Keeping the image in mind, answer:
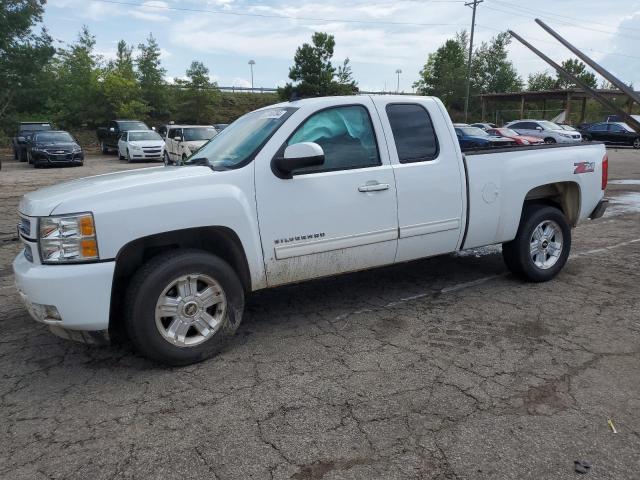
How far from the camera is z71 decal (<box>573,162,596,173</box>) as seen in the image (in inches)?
213

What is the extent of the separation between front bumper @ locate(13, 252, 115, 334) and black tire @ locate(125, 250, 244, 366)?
184mm

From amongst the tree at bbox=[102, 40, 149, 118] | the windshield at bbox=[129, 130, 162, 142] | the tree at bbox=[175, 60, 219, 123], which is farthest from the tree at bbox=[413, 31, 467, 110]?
the windshield at bbox=[129, 130, 162, 142]

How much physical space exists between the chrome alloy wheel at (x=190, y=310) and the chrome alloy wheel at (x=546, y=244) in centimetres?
334

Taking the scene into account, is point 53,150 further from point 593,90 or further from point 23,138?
point 593,90

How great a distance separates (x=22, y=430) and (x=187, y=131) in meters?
17.1

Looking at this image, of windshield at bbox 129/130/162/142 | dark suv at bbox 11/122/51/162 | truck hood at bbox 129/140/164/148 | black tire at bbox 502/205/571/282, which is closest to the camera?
black tire at bbox 502/205/571/282

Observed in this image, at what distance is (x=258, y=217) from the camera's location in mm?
3781

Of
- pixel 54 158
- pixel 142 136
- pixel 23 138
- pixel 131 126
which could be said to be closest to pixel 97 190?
pixel 54 158

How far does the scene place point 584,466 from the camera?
255 centimetres

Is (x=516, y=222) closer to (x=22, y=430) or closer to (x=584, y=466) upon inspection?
(x=584, y=466)

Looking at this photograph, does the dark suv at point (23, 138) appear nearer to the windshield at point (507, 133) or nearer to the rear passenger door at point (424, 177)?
the windshield at point (507, 133)

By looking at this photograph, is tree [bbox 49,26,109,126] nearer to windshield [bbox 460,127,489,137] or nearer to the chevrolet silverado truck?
the chevrolet silverado truck

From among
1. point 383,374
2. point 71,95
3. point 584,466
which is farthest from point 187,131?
point 71,95

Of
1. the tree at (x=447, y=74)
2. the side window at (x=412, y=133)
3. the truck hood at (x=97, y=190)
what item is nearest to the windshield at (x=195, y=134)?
the side window at (x=412, y=133)
